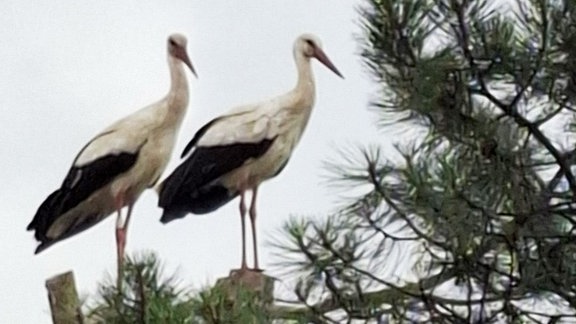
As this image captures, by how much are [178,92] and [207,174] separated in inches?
10.1

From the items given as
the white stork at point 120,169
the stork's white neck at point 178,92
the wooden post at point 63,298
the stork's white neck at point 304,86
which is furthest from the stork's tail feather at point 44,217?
the wooden post at point 63,298

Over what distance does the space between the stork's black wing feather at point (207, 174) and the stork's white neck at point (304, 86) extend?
0.17m

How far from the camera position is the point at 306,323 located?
11.9 feet

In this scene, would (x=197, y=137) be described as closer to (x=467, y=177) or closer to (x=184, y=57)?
(x=184, y=57)

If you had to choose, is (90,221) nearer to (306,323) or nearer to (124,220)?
(124,220)

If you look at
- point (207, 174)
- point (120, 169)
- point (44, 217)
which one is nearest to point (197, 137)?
point (207, 174)

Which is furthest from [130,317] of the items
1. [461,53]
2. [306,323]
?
[461,53]

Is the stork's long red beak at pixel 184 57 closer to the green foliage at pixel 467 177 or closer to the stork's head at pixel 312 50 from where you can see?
the stork's head at pixel 312 50

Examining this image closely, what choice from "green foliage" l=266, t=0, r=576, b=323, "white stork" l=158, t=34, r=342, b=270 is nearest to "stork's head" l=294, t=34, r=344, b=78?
"white stork" l=158, t=34, r=342, b=270

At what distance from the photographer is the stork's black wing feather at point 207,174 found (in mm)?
5289

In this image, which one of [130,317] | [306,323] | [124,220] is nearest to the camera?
[130,317]

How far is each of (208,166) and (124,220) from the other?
0.30m

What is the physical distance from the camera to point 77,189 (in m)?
5.35

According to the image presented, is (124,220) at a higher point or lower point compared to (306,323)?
higher
